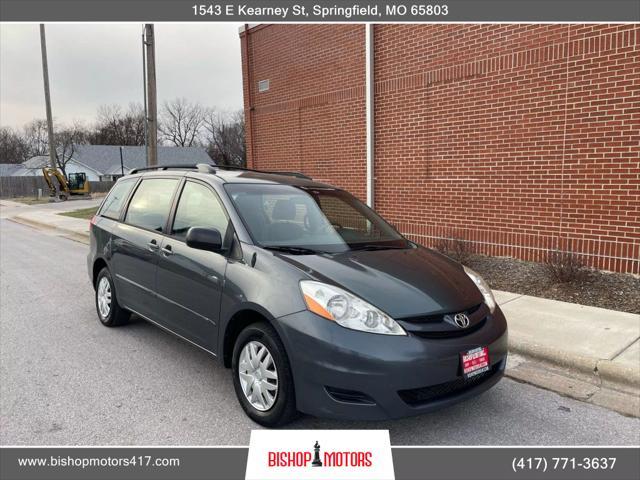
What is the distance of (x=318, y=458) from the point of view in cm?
264

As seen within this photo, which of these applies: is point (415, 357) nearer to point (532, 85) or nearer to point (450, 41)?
point (532, 85)

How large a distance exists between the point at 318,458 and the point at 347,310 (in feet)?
2.71

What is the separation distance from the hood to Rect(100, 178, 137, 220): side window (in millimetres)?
2848

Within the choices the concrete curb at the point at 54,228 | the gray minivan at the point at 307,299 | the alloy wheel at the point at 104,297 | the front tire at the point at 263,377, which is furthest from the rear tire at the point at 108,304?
the concrete curb at the point at 54,228

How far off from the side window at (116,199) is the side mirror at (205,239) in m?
2.22

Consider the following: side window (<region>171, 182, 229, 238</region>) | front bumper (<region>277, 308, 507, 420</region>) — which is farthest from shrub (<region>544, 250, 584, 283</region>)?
side window (<region>171, 182, 229, 238</region>)

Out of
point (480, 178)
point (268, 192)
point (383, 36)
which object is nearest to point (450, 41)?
point (383, 36)

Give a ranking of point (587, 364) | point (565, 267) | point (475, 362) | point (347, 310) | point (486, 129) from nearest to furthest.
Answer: point (347, 310)
point (475, 362)
point (587, 364)
point (565, 267)
point (486, 129)

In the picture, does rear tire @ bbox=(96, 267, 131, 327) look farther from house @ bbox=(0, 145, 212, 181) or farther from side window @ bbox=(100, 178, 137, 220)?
house @ bbox=(0, 145, 212, 181)

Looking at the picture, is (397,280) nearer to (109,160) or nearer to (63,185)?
(63,185)

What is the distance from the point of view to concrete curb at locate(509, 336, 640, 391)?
3840mm

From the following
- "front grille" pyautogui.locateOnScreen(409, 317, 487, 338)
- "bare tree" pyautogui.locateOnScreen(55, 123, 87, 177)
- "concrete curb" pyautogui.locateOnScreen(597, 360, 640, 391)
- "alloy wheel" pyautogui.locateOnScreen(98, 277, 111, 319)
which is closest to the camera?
"front grille" pyautogui.locateOnScreen(409, 317, 487, 338)

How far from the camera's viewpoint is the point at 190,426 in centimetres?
328

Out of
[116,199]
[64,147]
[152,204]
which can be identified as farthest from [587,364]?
[64,147]
